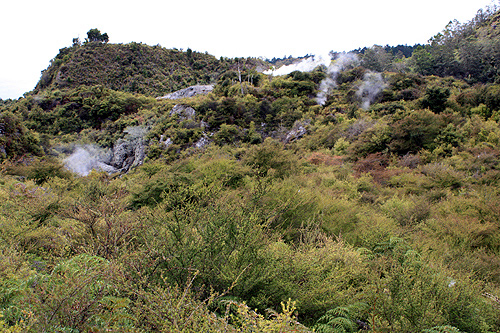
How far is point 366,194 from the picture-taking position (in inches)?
349

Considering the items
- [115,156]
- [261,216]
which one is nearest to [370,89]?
[115,156]

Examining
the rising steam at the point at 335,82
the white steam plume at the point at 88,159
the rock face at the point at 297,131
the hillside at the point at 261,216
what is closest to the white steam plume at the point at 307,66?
the rising steam at the point at 335,82

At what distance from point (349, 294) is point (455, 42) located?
54306mm

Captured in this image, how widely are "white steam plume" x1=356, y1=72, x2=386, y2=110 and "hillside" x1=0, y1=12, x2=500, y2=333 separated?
19 cm

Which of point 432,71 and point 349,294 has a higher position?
point 432,71

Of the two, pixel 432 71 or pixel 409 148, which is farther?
pixel 432 71

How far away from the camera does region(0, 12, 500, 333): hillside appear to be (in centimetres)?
217

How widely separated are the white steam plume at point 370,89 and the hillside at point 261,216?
0.63ft

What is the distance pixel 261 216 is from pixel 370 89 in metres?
26.0

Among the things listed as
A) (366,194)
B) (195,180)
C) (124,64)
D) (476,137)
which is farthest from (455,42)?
(124,64)

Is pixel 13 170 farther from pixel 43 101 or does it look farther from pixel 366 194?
pixel 43 101

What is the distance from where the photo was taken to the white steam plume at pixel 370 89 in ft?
80.1

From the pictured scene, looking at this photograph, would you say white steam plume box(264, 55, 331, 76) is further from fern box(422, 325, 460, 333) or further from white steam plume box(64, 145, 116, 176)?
fern box(422, 325, 460, 333)

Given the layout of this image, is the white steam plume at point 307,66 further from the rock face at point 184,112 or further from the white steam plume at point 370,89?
the rock face at point 184,112
